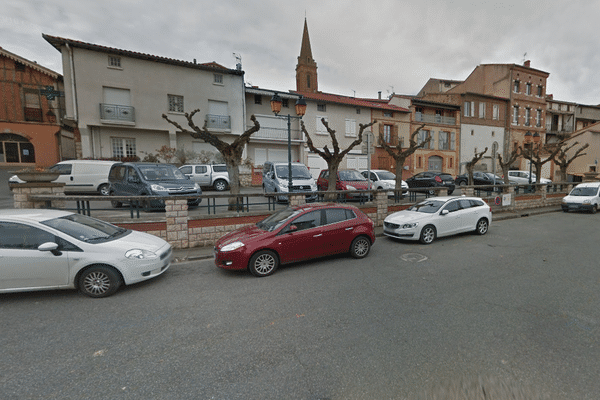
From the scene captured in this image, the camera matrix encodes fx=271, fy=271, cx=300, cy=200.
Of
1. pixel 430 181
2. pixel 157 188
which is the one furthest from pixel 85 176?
pixel 430 181

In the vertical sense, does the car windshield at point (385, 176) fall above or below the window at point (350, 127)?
below

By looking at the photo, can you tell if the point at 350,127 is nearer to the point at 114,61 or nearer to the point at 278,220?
the point at 114,61

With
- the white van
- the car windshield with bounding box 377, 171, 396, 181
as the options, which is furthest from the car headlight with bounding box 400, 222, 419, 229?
the white van

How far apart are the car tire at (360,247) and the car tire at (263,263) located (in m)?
2.11

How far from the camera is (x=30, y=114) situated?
70.6 ft

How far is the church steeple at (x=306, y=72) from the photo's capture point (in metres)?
43.8

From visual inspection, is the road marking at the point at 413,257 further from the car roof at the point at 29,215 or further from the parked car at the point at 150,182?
the car roof at the point at 29,215

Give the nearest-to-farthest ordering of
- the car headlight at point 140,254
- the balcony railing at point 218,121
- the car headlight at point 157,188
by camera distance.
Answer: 1. the car headlight at point 140,254
2. the car headlight at point 157,188
3. the balcony railing at point 218,121

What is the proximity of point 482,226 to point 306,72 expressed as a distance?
134ft

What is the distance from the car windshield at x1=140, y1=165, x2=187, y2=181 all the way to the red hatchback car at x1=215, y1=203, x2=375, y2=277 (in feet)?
15.8

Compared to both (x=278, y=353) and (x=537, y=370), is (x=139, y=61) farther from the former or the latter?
(x=537, y=370)

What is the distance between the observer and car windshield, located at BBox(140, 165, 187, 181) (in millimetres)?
9662

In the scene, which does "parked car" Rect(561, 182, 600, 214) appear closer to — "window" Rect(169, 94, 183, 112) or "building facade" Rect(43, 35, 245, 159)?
"building facade" Rect(43, 35, 245, 159)

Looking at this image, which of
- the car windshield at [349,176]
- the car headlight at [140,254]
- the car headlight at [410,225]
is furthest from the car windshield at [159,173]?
the car headlight at [410,225]
